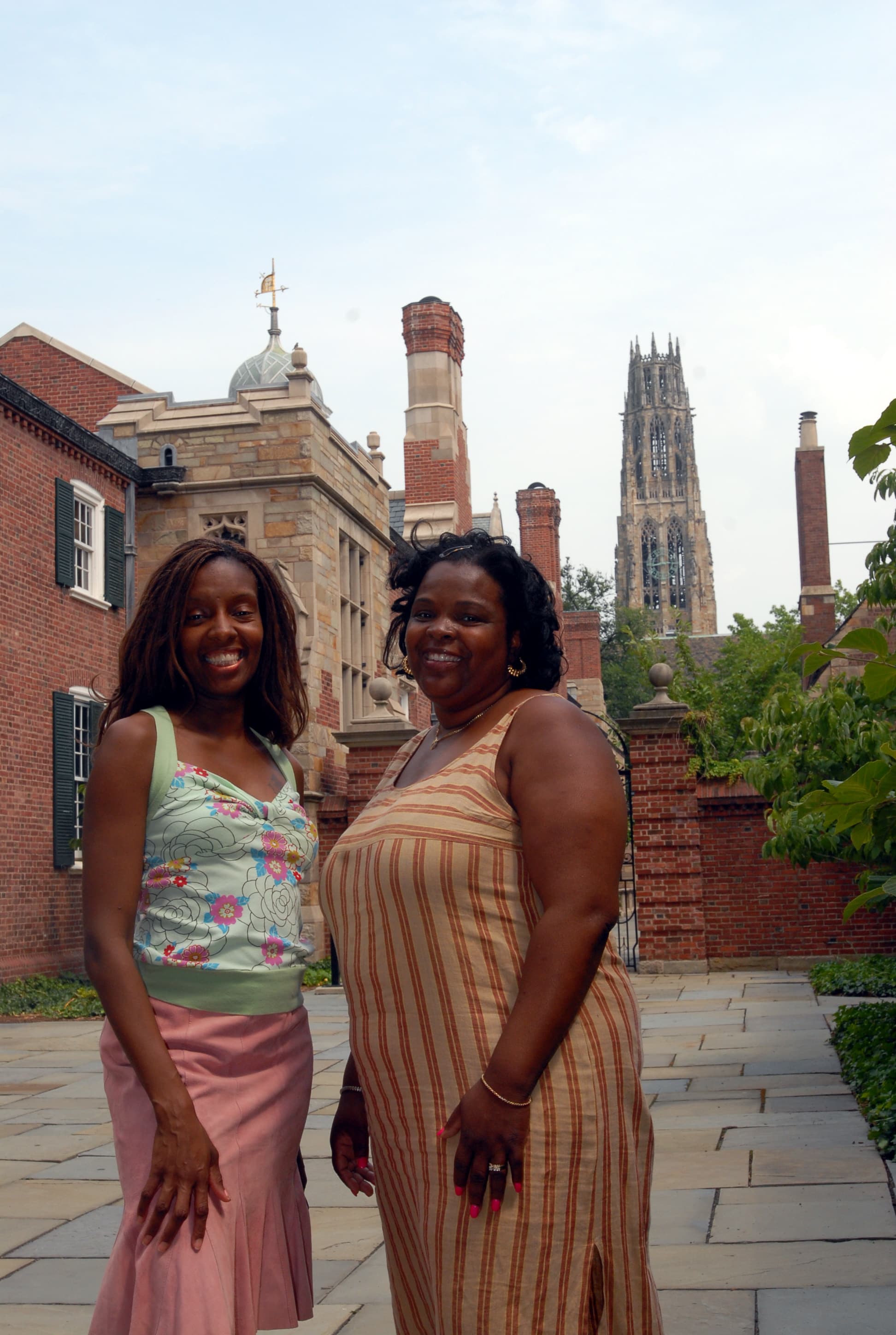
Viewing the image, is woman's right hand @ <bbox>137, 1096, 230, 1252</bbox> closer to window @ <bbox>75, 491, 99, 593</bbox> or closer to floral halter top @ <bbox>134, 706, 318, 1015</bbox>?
floral halter top @ <bbox>134, 706, 318, 1015</bbox>

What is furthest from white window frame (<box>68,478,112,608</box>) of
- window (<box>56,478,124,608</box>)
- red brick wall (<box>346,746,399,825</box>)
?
red brick wall (<box>346,746,399,825</box>)

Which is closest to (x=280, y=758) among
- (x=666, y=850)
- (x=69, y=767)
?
(x=666, y=850)

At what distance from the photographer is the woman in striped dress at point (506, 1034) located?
2104mm

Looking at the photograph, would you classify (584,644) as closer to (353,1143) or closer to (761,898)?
(761,898)

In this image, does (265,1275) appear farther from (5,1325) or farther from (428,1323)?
(5,1325)

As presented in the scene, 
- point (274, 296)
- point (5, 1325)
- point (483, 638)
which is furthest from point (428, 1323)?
point (274, 296)

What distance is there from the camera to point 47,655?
591 inches

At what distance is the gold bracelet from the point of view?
2094 mm

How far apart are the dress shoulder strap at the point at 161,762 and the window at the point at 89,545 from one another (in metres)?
13.4

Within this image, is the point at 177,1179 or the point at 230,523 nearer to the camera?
the point at 177,1179

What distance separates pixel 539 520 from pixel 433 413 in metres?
10.6

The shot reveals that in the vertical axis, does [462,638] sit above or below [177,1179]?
above

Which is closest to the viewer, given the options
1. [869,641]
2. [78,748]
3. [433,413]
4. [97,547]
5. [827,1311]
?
[869,641]

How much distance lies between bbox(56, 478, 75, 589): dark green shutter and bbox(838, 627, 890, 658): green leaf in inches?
513
